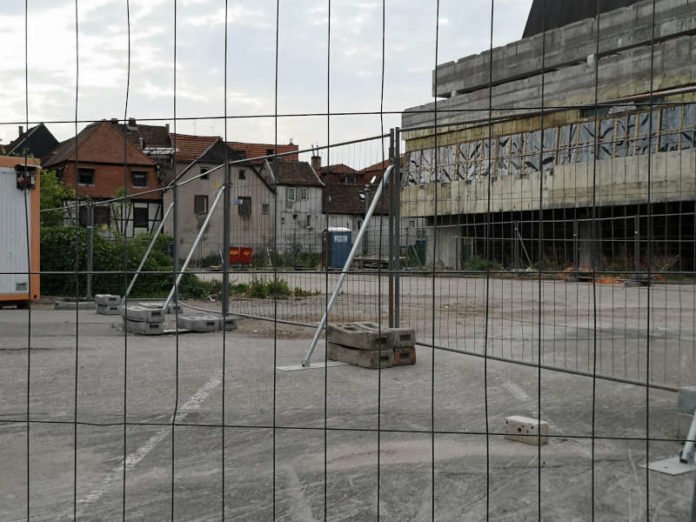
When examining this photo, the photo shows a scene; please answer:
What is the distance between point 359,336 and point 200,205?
5.29 metres

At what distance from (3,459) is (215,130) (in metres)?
2.99

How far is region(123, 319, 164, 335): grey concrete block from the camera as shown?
39.5 ft

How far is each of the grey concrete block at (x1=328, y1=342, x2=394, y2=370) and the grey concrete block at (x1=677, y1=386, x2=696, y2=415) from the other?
3662 mm

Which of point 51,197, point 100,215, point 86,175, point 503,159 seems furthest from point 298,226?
point 51,197

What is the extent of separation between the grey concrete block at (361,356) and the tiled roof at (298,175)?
108 inches

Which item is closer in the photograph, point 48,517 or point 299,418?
point 48,517

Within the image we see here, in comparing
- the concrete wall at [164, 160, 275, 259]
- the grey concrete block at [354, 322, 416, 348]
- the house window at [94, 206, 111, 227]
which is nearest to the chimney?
the grey concrete block at [354, 322, 416, 348]

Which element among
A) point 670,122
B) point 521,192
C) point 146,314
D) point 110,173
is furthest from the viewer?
point 146,314

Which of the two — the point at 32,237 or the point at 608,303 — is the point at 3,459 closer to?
the point at 32,237

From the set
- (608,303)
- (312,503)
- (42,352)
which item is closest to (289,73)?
(312,503)

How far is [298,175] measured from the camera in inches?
233

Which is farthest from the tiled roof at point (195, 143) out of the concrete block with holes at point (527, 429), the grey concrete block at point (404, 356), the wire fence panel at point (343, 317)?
the grey concrete block at point (404, 356)

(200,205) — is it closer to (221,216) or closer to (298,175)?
(221,216)

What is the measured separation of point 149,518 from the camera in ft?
12.9
